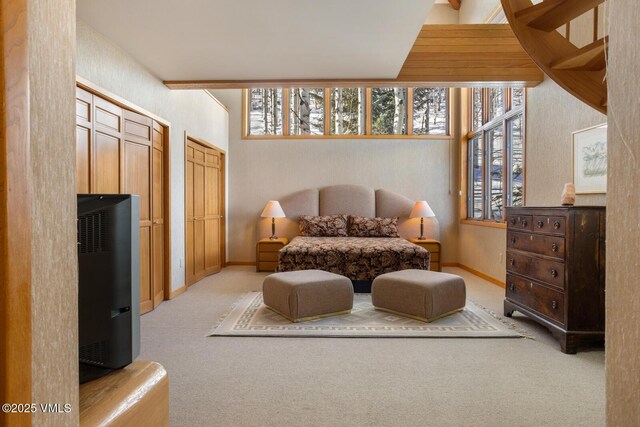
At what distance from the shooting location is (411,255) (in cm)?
458

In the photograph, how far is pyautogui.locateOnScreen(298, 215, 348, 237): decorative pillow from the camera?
6.09 m

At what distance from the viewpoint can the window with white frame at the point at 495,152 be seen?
4.85 m

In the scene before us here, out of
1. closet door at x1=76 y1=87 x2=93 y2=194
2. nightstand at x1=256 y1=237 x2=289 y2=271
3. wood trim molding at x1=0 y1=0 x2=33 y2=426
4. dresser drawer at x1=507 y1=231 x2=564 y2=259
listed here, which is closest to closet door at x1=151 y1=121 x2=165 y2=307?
closet door at x1=76 y1=87 x2=93 y2=194

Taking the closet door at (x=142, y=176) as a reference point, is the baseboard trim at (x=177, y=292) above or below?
below

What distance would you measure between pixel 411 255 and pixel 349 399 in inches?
107

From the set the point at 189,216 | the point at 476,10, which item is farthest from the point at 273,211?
the point at 476,10

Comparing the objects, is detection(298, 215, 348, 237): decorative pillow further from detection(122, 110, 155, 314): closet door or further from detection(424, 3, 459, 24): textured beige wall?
detection(424, 3, 459, 24): textured beige wall

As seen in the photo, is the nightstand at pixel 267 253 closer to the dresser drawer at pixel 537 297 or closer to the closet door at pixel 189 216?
the closet door at pixel 189 216

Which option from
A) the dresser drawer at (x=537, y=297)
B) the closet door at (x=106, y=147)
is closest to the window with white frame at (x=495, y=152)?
the dresser drawer at (x=537, y=297)

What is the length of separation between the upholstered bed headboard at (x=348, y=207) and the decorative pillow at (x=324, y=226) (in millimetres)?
264

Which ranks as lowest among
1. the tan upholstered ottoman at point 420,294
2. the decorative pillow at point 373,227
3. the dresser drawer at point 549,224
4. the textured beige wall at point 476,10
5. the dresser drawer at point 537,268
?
the tan upholstered ottoman at point 420,294

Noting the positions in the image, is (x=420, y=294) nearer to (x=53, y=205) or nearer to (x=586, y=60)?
(x=586, y=60)

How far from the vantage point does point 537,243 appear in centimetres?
315

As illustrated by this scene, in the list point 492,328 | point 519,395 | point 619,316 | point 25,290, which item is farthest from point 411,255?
point 25,290
